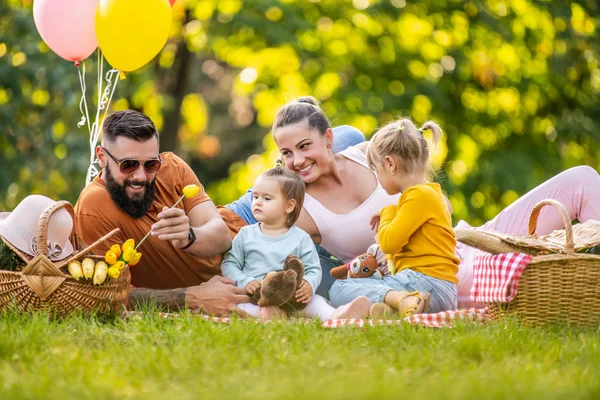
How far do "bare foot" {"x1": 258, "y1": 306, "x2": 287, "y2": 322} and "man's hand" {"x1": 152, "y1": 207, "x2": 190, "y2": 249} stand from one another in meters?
0.58

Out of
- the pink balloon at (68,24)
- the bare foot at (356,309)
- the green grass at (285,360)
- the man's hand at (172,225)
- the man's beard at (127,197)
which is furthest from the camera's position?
the pink balloon at (68,24)

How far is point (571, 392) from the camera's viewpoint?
2.87 metres

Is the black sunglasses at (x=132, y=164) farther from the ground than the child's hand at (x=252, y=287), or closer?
farther from the ground

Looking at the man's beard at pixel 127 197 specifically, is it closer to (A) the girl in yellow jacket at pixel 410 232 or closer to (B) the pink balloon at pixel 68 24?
(A) the girl in yellow jacket at pixel 410 232

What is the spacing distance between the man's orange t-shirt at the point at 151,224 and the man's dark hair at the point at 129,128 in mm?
301

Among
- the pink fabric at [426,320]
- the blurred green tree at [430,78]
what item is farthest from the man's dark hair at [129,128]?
the blurred green tree at [430,78]

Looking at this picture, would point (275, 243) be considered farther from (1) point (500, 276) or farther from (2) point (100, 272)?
(1) point (500, 276)

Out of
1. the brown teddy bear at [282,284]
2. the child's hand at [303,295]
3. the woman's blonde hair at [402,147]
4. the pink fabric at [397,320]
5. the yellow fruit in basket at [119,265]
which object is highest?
the woman's blonde hair at [402,147]

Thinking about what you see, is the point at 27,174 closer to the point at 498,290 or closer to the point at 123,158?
the point at 123,158

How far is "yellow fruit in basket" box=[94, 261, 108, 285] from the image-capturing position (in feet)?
13.7

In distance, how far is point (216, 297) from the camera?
15.2ft

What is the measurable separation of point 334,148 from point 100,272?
7.36 ft

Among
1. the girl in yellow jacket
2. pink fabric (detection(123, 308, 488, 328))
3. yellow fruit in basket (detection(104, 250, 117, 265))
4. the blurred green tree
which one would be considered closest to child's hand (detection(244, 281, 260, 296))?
pink fabric (detection(123, 308, 488, 328))

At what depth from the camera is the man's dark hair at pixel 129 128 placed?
4.66m
